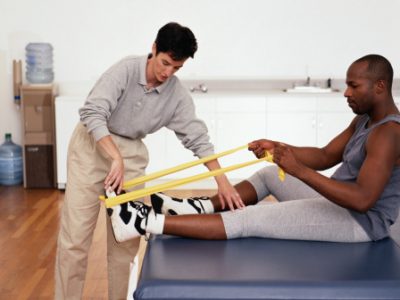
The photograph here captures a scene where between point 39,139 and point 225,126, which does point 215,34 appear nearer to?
point 225,126

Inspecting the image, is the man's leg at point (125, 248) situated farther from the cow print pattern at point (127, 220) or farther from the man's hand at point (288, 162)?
the man's hand at point (288, 162)

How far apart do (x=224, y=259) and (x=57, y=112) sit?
3328 millimetres

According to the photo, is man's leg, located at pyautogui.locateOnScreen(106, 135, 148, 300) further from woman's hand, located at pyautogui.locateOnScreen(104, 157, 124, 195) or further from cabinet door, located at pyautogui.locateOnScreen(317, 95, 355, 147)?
cabinet door, located at pyautogui.locateOnScreen(317, 95, 355, 147)

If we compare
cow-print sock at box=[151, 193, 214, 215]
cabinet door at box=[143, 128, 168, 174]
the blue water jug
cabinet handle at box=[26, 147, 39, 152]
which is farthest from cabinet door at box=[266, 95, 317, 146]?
cow-print sock at box=[151, 193, 214, 215]

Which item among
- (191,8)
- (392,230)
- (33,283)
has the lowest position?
(33,283)

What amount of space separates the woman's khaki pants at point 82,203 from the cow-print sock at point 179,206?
0.59 feet

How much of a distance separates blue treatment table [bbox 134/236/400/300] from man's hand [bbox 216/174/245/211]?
18 cm

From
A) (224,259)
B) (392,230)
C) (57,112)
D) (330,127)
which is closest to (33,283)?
(224,259)

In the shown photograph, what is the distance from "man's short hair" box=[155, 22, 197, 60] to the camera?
258cm

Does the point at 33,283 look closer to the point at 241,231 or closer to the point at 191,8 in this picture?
the point at 241,231

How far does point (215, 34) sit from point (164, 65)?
3316 mm

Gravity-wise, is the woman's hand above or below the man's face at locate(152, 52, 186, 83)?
below

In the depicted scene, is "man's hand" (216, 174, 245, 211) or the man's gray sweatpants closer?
the man's gray sweatpants

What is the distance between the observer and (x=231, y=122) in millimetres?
5527
